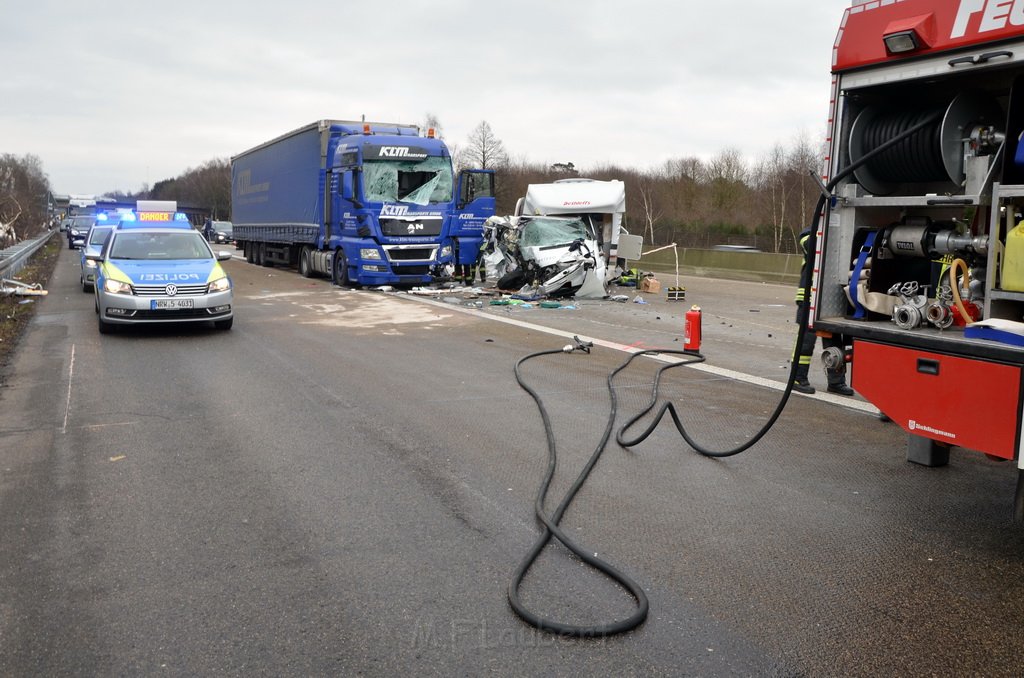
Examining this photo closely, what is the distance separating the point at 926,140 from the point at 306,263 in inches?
875

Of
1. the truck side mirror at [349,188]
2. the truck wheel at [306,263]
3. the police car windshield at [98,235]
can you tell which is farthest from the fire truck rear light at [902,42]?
the truck wheel at [306,263]

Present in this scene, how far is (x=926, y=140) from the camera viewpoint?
4.95 meters

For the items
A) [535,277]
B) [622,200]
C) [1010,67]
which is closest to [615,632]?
[1010,67]

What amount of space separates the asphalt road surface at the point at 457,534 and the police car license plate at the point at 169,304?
2528 mm

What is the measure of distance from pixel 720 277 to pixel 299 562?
26.8 meters

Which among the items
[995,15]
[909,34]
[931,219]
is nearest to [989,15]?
[995,15]

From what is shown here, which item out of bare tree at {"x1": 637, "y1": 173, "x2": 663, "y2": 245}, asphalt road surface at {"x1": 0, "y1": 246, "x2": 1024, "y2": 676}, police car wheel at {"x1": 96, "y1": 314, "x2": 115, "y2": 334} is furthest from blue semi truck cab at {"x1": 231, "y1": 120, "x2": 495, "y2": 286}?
bare tree at {"x1": 637, "y1": 173, "x2": 663, "y2": 245}

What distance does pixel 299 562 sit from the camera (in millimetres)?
A: 4281

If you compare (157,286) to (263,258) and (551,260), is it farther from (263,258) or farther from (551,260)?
(263,258)

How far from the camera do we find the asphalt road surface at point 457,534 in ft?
11.3

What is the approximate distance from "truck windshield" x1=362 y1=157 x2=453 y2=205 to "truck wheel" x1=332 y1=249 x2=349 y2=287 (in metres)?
2.15

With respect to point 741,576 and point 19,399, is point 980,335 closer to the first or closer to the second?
point 741,576

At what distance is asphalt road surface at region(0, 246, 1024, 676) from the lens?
11.3 ft

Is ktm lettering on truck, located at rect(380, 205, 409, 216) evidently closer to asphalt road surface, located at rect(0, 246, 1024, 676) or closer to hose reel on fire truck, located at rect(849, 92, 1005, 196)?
asphalt road surface, located at rect(0, 246, 1024, 676)
